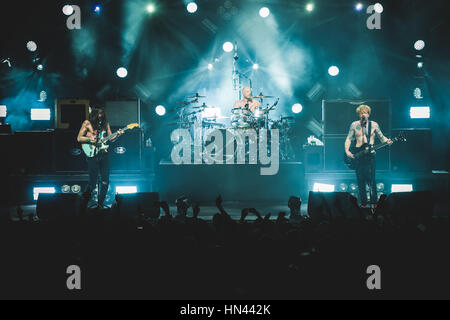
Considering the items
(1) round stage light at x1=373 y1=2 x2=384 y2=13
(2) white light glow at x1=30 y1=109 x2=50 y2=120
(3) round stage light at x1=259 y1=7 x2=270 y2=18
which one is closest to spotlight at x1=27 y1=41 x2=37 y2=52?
(2) white light glow at x1=30 y1=109 x2=50 y2=120

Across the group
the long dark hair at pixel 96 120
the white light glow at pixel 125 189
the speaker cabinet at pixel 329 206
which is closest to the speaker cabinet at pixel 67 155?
the white light glow at pixel 125 189

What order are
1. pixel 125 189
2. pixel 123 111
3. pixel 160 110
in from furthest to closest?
pixel 160 110, pixel 123 111, pixel 125 189

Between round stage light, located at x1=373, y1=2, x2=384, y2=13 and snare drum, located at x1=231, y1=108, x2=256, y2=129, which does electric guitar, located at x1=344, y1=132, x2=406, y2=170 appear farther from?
round stage light, located at x1=373, y1=2, x2=384, y2=13

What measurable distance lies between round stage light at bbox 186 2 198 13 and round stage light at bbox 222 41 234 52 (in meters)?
1.17

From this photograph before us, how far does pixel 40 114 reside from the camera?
9922 millimetres

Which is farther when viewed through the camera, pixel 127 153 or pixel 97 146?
pixel 127 153

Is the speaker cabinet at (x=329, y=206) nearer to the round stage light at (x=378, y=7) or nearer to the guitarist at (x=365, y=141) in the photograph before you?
the guitarist at (x=365, y=141)

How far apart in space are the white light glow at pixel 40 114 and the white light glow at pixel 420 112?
29.2ft

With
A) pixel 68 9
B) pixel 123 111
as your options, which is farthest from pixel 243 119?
pixel 68 9

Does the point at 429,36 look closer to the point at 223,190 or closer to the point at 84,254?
the point at 223,190

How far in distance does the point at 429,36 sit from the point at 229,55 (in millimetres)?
4921

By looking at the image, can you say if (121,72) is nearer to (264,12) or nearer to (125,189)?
(125,189)

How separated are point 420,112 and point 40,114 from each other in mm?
9263
